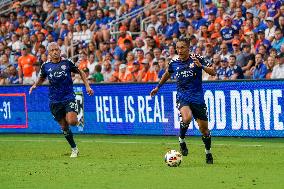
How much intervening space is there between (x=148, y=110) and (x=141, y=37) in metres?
4.92

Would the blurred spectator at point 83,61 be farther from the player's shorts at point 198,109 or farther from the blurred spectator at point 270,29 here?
the player's shorts at point 198,109

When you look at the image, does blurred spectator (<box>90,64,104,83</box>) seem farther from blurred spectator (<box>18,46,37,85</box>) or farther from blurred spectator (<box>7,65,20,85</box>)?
blurred spectator (<box>7,65,20,85</box>)

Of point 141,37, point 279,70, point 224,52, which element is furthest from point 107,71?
point 279,70

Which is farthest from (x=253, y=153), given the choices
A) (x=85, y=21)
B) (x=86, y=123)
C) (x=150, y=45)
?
(x=85, y=21)

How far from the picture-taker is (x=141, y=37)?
26.7 m

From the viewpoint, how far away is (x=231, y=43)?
23.7 m

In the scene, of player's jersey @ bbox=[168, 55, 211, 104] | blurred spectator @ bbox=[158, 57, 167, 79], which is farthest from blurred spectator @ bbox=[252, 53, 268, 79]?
player's jersey @ bbox=[168, 55, 211, 104]

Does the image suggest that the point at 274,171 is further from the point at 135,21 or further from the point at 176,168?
the point at 135,21

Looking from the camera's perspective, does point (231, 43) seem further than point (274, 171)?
Yes

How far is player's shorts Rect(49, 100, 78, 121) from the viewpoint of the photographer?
57.7 feet

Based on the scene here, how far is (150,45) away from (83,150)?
7.06 metres

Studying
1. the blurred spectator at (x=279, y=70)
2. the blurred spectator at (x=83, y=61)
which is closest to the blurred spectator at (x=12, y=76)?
the blurred spectator at (x=83, y=61)

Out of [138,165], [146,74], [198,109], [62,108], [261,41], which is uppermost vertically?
[261,41]

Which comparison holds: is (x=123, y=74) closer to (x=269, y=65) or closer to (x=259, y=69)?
(x=259, y=69)
